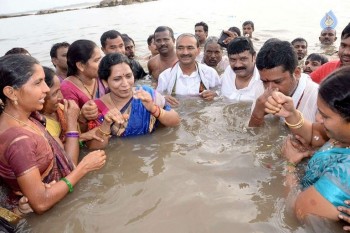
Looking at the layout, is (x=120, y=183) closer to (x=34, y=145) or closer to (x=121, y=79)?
(x=34, y=145)

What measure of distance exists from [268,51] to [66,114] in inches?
84.8

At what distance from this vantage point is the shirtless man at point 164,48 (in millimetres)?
6285

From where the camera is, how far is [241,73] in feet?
16.0

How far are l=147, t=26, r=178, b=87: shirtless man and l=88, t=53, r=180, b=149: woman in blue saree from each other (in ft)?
8.09

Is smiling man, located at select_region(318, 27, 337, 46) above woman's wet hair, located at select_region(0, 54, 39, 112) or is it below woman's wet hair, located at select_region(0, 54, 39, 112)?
below

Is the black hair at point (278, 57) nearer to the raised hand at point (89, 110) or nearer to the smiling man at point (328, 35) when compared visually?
the raised hand at point (89, 110)

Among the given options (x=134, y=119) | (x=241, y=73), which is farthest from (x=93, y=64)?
(x=241, y=73)

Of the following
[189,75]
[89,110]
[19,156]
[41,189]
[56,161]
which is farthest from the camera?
[189,75]

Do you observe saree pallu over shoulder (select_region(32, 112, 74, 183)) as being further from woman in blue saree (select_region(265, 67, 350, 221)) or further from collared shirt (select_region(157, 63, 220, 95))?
collared shirt (select_region(157, 63, 220, 95))

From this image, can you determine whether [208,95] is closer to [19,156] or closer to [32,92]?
[32,92]

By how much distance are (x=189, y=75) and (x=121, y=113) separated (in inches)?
79.1

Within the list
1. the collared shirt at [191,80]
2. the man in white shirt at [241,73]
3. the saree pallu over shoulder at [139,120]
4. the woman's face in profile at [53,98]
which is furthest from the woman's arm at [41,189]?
the collared shirt at [191,80]

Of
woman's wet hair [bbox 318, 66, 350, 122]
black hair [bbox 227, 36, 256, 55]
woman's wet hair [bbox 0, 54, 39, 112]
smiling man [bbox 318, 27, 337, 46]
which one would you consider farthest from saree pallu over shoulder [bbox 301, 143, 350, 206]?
smiling man [bbox 318, 27, 337, 46]

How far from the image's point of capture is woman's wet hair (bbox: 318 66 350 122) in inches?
74.9
